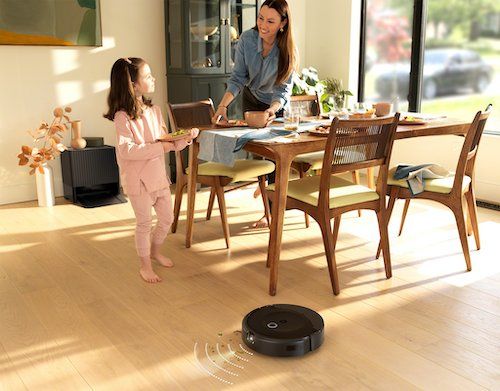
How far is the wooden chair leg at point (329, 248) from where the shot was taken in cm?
261

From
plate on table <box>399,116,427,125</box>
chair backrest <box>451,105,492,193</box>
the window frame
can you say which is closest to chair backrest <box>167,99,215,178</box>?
plate on table <box>399,116,427,125</box>

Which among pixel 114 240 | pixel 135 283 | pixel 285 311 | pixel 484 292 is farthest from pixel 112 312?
pixel 484 292

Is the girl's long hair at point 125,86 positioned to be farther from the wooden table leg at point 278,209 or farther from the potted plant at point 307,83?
the potted plant at point 307,83

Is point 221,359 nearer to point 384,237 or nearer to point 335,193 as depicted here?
point 335,193

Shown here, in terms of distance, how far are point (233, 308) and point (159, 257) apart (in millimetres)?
672

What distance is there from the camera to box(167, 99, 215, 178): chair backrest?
3396 mm

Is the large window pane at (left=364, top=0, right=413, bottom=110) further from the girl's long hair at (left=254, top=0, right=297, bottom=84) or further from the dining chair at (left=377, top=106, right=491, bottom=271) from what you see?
the dining chair at (left=377, top=106, right=491, bottom=271)

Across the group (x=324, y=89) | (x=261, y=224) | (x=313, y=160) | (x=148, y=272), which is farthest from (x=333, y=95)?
(x=148, y=272)

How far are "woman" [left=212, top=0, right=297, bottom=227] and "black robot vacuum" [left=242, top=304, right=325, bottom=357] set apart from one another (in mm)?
1194

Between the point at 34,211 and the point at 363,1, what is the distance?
3.31m

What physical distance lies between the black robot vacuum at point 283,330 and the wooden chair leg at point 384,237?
65 cm

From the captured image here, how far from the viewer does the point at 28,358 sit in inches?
84.6

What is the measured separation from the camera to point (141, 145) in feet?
8.69

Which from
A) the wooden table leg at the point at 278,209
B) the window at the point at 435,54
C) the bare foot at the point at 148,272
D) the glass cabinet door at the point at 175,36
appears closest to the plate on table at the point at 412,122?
the wooden table leg at the point at 278,209
